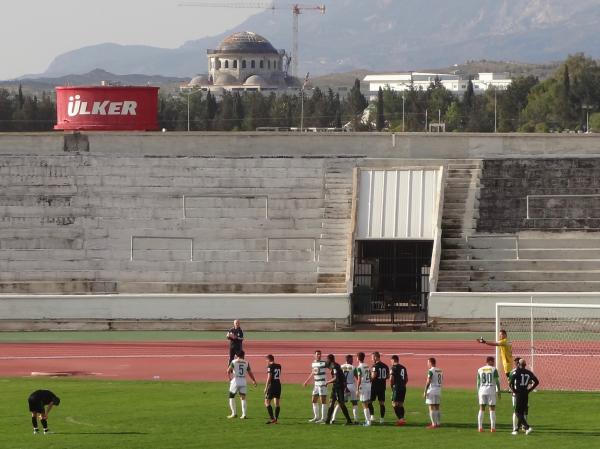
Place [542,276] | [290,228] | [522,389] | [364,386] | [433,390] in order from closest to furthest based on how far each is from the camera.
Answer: [522,389] → [433,390] → [364,386] → [542,276] → [290,228]

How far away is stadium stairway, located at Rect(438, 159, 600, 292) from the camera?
4331 centimetres

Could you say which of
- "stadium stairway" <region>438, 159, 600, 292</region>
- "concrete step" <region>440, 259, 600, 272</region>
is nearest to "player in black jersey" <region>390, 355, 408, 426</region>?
"stadium stairway" <region>438, 159, 600, 292</region>

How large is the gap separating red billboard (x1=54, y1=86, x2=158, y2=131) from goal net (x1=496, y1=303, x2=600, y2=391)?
68.7 feet

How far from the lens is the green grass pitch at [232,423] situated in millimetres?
25297

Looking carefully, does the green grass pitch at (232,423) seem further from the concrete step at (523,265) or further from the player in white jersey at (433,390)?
the concrete step at (523,265)

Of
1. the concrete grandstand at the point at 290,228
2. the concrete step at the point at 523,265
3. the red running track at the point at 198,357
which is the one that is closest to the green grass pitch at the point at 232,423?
the red running track at the point at 198,357

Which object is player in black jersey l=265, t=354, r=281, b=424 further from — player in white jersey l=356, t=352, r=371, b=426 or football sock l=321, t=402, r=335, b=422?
player in white jersey l=356, t=352, r=371, b=426

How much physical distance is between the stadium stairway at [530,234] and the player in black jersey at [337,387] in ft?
52.2

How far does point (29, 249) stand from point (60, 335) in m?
5.58

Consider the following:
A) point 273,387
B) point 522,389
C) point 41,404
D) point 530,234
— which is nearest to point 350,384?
point 273,387

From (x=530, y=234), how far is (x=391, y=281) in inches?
192

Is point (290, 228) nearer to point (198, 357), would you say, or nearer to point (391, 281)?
point (391, 281)

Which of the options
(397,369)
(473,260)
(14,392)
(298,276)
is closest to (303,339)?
(298,276)

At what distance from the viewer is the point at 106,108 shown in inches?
2201
